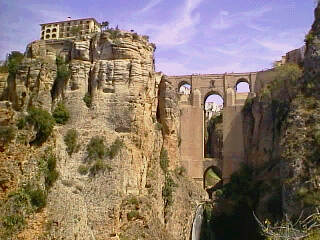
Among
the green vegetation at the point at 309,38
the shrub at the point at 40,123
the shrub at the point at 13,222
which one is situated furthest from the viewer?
the green vegetation at the point at 309,38

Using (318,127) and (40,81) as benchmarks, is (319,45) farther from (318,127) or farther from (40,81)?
(40,81)

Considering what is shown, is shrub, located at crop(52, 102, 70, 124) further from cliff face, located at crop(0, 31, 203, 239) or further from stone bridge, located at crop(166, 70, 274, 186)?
stone bridge, located at crop(166, 70, 274, 186)

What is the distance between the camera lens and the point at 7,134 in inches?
899

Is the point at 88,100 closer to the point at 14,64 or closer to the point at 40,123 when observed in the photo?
the point at 40,123

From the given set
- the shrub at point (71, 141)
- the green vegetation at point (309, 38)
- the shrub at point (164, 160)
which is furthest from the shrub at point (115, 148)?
the green vegetation at point (309, 38)

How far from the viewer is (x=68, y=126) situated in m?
27.8

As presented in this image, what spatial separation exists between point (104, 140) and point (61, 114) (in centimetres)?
311

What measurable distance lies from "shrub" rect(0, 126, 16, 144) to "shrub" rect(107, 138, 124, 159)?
17.9 ft

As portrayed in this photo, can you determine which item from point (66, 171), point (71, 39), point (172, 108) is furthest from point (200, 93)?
point (66, 171)

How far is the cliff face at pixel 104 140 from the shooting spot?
23.2m

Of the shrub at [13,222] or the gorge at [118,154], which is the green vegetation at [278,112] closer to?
the gorge at [118,154]

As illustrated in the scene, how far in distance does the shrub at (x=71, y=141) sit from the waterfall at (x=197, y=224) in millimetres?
12527

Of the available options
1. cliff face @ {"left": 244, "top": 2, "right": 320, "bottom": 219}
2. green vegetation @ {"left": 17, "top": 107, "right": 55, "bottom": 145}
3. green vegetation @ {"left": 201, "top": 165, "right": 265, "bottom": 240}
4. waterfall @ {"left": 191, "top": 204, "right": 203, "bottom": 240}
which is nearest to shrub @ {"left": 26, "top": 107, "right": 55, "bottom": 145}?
green vegetation @ {"left": 17, "top": 107, "right": 55, "bottom": 145}

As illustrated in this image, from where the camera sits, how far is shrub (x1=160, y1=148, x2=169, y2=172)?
32938mm
